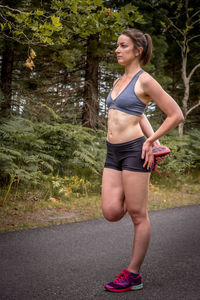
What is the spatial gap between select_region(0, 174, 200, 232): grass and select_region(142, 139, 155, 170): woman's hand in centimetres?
276

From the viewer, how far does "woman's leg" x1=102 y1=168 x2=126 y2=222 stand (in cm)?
311

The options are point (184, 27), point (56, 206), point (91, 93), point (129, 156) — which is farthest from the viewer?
point (184, 27)

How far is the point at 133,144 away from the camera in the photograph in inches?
119

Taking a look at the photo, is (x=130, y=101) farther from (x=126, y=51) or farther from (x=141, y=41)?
(x=141, y=41)

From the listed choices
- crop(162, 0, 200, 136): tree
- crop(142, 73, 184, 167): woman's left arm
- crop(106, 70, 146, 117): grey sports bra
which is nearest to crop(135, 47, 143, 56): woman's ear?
crop(106, 70, 146, 117): grey sports bra

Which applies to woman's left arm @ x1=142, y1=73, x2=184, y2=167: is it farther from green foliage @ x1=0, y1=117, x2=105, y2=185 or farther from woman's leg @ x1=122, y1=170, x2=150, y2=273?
green foliage @ x1=0, y1=117, x2=105, y2=185

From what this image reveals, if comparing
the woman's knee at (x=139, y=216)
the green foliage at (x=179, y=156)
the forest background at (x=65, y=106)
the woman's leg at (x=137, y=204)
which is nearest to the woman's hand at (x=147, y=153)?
the woman's leg at (x=137, y=204)

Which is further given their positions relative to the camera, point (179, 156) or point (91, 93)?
point (91, 93)

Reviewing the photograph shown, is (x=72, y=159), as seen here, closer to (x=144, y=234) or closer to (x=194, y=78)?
(x=144, y=234)

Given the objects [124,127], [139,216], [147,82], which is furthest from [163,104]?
[139,216]

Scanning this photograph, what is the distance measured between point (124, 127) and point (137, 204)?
0.69 metres

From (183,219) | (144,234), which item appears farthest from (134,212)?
(183,219)

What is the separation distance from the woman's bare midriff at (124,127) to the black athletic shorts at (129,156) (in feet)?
0.15

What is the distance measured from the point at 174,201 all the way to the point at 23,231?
4021mm
